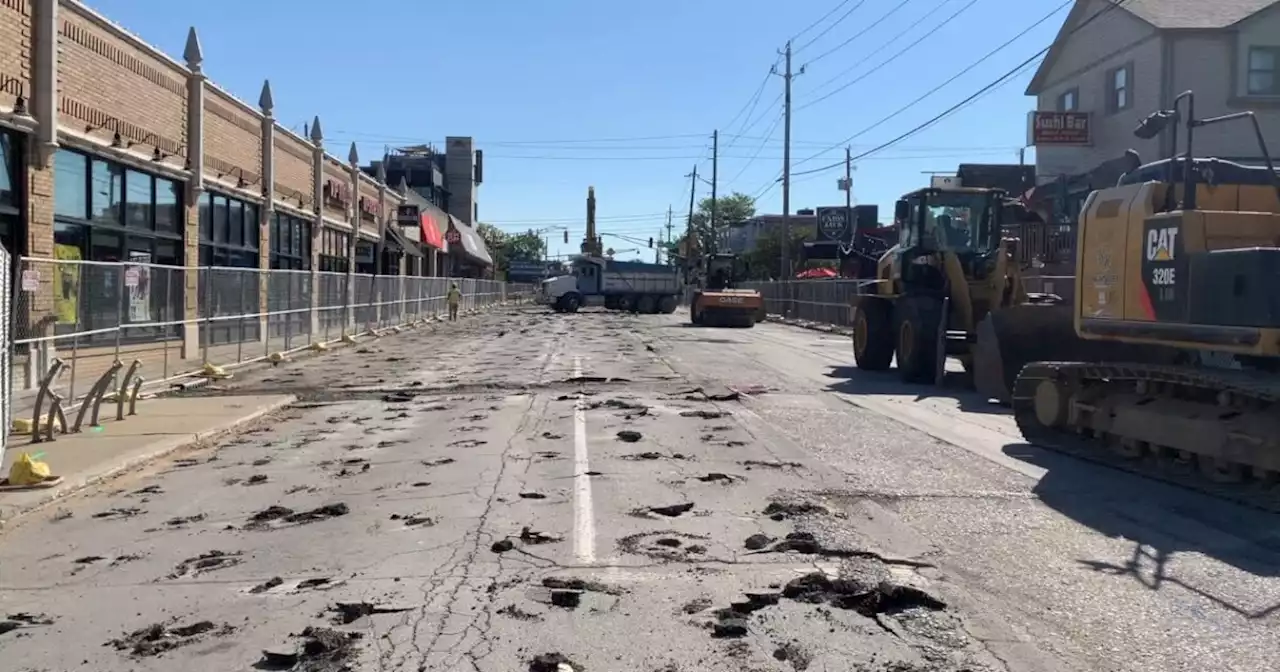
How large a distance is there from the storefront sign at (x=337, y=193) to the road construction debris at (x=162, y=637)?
32.4 meters

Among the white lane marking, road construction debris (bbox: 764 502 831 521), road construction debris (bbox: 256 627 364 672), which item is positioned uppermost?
road construction debris (bbox: 764 502 831 521)

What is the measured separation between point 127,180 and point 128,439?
32.4ft

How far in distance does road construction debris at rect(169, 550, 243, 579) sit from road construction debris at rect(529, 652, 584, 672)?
2893mm

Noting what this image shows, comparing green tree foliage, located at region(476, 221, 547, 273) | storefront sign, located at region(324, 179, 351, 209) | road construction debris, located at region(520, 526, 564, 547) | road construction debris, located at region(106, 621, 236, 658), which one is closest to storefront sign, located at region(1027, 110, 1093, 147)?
storefront sign, located at region(324, 179, 351, 209)

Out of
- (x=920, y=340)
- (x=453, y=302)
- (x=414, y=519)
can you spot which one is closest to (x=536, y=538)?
(x=414, y=519)

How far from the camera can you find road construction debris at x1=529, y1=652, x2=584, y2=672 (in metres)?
5.17

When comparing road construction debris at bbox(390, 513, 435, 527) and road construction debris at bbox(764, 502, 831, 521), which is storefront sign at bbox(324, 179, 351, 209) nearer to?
road construction debris at bbox(390, 513, 435, 527)

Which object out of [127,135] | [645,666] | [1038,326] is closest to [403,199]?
[127,135]

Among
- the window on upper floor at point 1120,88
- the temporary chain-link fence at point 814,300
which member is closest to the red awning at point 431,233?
the temporary chain-link fence at point 814,300

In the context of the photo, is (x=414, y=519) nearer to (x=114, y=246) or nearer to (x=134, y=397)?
(x=134, y=397)

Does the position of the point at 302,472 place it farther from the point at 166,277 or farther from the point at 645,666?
the point at 166,277

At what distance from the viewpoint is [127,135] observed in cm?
2039

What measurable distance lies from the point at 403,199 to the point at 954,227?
121 ft

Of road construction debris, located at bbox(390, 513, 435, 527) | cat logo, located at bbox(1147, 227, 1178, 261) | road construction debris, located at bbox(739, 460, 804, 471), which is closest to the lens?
road construction debris, located at bbox(390, 513, 435, 527)
